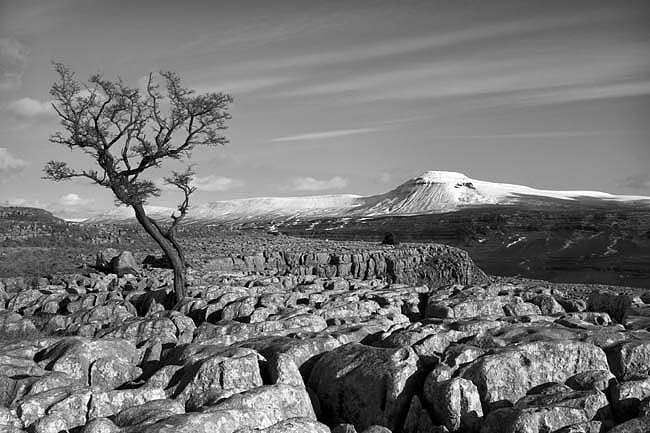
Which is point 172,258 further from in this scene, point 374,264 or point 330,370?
point 374,264

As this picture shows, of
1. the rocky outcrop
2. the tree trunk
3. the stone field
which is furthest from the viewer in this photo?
the rocky outcrop

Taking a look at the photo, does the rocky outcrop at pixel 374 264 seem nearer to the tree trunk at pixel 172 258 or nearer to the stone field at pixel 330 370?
the tree trunk at pixel 172 258

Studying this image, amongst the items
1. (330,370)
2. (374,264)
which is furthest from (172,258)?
(374,264)

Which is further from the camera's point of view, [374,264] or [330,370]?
[374,264]

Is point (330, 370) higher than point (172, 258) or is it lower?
lower

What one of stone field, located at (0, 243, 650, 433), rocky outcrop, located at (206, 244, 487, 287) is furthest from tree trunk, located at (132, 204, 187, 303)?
rocky outcrop, located at (206, 244, 487, 287)

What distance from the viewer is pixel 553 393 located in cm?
1144

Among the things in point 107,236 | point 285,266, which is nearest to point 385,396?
point 285,266

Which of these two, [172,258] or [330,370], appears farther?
[172,258]

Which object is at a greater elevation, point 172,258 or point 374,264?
A: point 172,258

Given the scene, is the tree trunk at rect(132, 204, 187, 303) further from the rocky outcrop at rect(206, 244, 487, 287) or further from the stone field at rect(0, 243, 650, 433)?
the rocky outcrop at rect(206, 244, 487, 287)

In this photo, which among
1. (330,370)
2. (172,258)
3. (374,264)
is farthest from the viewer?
(374,264)

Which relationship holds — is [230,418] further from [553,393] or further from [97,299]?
[97,299]

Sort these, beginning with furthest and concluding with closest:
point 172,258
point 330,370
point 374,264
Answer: point 374,264
point 172,258
point 330,370
